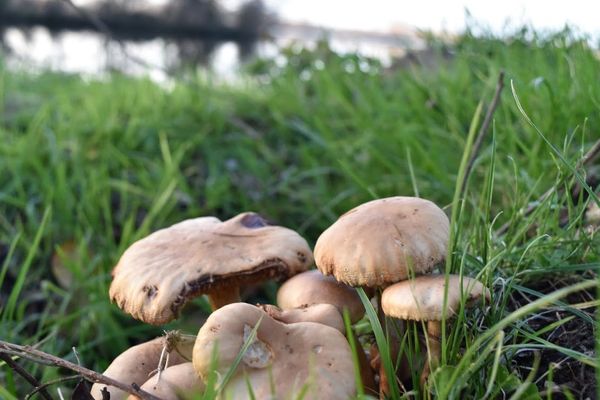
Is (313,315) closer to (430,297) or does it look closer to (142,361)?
(430,297)

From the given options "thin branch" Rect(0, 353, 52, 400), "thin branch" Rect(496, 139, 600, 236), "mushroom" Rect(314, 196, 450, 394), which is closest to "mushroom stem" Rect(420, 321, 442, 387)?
"mushroom" Rect(314, 196, 450, 394)

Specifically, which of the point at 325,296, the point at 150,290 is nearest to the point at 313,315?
the point at 325,296

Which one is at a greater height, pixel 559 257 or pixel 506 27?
pixel 506 27

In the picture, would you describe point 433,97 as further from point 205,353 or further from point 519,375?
point 205,353

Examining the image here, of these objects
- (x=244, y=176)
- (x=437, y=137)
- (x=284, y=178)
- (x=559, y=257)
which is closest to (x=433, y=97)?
(x=437, y=137)

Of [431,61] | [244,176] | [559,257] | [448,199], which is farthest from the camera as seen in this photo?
[431,61]

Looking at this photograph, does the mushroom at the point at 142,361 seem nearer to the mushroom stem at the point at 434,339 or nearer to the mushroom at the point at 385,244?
the mushroom at the point at 385,244
